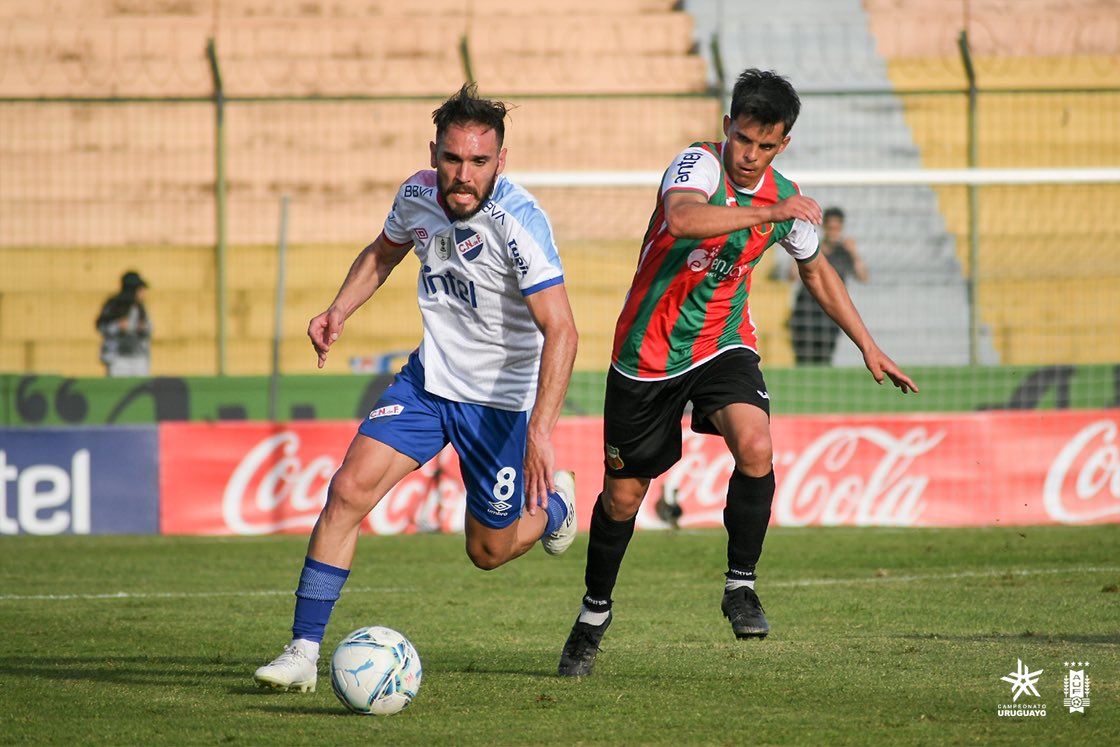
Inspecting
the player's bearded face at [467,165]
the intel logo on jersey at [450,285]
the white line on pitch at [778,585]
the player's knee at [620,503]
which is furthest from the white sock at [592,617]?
the white line on pitch at [778,585]

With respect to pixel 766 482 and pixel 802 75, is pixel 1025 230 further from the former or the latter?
pixel 766 482

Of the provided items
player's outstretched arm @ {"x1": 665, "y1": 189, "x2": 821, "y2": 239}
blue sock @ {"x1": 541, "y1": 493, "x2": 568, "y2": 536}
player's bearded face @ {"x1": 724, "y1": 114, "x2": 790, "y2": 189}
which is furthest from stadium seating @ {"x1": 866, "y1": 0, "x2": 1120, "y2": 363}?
player's outstretched arm @ {"x1": 665, "y1": 189, "x2": 821, "y2": 239}

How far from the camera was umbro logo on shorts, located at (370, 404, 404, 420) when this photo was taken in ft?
19.9

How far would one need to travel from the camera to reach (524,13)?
21.0m

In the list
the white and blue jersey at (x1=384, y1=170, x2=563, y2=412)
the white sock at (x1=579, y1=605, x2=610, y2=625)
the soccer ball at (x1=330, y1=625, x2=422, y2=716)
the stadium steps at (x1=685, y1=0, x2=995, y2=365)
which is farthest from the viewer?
the stadium steps at (x1=685, y1=0, x2=995, y2=365)

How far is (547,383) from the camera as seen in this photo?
224 inches

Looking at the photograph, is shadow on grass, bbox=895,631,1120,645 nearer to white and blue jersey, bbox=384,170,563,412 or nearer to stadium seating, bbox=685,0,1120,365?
white and blue jersey, bbox=384,170,563,412

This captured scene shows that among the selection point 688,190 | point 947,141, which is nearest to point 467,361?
point 688,190

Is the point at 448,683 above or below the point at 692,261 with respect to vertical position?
below

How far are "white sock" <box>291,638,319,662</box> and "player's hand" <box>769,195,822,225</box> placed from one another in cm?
242

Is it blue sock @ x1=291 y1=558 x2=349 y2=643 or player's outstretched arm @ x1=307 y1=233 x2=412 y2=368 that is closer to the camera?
blue sock @ x1=291 y1=558 x2=349 y2=643

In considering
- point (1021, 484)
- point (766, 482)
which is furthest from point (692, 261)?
point (1021, 484)

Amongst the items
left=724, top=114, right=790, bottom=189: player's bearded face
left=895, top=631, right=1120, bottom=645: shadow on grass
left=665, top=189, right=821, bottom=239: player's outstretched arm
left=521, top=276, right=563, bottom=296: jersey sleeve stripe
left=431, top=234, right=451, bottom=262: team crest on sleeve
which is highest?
left=724, top=114, right=790, bottom=189: player's bearded face

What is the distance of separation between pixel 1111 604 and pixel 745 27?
41.6 ft
